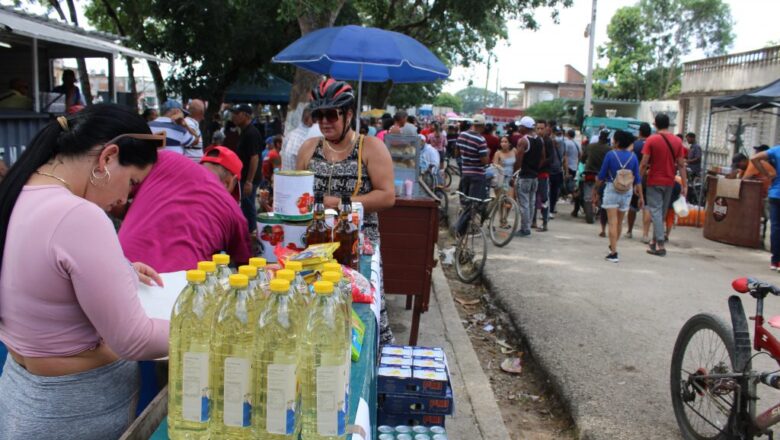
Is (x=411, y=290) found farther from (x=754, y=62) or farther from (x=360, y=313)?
(x=754, y=62)

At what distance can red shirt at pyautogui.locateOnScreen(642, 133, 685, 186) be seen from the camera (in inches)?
373

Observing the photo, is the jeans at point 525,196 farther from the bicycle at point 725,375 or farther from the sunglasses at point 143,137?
the sunglasses at point 143,137

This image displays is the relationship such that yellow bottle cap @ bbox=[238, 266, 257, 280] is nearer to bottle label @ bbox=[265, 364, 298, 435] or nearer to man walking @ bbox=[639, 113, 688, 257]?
bottle label @ bbox=[265, 364, 298, 435]

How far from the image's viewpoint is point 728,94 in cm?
2614

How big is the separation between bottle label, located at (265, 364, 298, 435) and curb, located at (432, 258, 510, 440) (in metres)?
2.96

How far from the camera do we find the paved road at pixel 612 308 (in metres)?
4.51

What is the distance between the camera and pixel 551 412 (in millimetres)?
4773

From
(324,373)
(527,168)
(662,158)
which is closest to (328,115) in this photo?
(324,373)

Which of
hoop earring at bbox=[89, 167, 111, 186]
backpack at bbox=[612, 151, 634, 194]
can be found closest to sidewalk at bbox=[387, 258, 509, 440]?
hoop earring at bbox=[89, 167, 111, 186]

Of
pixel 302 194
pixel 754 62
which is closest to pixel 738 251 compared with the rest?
pixel 302 194

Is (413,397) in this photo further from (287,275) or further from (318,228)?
(287,275)

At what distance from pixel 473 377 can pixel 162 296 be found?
3.48 m

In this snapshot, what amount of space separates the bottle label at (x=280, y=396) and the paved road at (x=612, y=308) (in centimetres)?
307

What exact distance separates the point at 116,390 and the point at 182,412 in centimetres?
47
